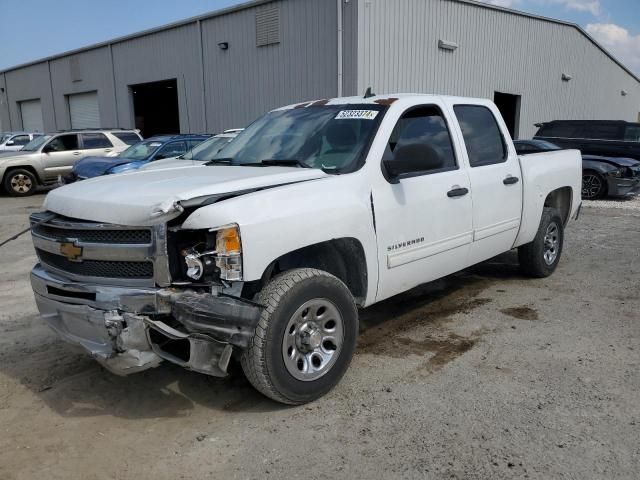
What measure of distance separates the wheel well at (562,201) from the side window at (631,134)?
9736 millimetres

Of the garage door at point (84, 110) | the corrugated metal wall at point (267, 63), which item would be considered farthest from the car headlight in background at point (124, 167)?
the garage door at point (84, 110)

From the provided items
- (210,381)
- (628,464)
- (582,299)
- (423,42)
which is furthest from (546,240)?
(423,42)

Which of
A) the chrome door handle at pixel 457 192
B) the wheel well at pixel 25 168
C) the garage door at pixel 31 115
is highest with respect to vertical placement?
the garage door at pixel 31 115

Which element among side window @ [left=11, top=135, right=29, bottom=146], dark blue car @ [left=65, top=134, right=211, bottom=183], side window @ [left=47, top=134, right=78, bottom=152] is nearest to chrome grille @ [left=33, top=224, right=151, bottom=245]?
dark blue car @ [left=65, top=134, right=211, bottom=183]

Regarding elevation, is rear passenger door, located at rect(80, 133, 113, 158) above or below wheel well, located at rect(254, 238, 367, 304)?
above

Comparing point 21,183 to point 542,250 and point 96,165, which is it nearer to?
point 96,165

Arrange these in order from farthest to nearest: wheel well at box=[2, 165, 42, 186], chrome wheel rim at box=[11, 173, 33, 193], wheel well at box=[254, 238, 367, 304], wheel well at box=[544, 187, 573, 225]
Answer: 1. chrome wheel rim at box=[11, 173, 33, 193]
2. wheel well at box=[2, 165, 42, 186]
3. wheel well at box=[544, 187, 573, 225]
4. wheel well at box=[254, 238, 367, 304]

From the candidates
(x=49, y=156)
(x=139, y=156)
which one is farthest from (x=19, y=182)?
(x=139, y=156)

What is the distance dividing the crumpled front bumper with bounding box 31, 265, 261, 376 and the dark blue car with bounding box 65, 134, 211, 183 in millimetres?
9344

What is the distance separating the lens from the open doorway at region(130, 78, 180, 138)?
90.2 feet

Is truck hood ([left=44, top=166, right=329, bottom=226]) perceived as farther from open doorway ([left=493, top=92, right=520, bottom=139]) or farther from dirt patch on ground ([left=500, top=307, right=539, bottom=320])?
open doorway ([left=493, top=92, right=520, bottom=139])

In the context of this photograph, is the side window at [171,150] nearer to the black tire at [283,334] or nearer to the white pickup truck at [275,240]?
the white pickup truck at [275,240]

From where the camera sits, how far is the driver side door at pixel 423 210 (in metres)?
3.88

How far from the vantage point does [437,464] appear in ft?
9.26
